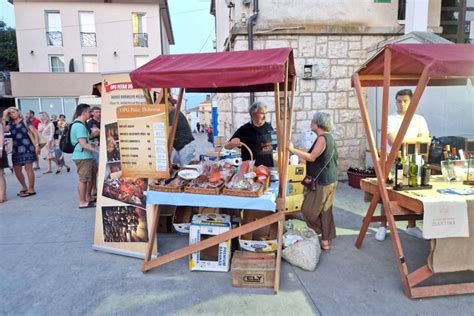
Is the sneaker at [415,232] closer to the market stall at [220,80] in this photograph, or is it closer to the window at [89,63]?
the market stall at [220,80]

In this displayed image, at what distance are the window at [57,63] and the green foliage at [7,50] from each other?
11.7m

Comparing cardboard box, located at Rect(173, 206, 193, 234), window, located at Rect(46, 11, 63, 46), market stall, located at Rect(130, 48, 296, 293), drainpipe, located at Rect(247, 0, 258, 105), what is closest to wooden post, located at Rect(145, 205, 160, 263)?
market stall, located at Rect(130, 48, 296, 293)

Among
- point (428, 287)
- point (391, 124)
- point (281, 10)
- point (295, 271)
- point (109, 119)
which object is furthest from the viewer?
point (281, 10)

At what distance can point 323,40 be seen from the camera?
667 centimetres

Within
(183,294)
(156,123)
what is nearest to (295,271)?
(183,294)

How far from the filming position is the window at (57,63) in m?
21.5

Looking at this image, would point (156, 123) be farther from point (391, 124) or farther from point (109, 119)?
point (391, 124)

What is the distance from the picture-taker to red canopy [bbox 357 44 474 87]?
8.66 ft

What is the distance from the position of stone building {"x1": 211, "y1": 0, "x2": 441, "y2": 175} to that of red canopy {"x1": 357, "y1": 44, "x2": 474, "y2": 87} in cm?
292

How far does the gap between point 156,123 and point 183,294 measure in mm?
1587

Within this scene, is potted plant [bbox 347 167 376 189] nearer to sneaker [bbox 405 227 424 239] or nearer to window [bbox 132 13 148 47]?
sneaker [bbox 405 227 424 239]

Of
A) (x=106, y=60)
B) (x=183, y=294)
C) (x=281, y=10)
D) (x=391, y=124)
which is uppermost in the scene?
(x=106, y=60)

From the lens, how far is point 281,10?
6.57 metres

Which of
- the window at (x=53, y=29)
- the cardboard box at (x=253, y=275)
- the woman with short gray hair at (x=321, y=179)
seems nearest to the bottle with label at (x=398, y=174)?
the woman with short gray hair at (x=321, y=179)
